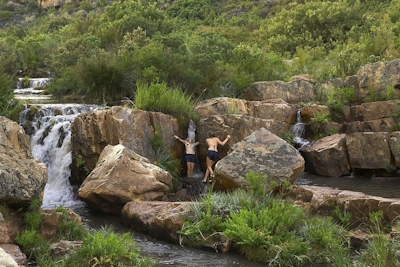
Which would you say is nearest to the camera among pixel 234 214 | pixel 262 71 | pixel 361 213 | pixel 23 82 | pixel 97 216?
pixel 234 214

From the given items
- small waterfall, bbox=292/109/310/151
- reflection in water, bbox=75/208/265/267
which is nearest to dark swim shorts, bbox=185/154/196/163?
small waterfall, bbox=292/109/310/151

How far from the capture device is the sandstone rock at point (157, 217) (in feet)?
27.0

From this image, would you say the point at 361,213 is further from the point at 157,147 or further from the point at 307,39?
the point at 307,39

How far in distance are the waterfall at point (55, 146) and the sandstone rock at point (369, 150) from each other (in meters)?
7.38

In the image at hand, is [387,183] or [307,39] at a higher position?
[307,39]

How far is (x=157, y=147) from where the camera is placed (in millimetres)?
11953

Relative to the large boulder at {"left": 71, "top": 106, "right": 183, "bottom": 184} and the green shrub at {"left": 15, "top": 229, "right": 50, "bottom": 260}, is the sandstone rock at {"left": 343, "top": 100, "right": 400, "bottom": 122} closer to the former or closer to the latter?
the large boulder at {"left": 71, "top": 106, "right": 183, "bottom": 184}

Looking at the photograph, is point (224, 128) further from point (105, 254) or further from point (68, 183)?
point (105, 254)

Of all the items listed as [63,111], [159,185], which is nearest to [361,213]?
[159,185]

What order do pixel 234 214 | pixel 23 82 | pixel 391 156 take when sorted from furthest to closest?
pixel 23 82, pixel 391 156, pixel 234 214

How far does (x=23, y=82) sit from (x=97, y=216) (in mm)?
15844

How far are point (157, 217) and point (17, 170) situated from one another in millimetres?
2700

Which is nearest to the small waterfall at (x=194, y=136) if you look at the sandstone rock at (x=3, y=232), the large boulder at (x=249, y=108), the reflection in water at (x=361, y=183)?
the large boulder at (x=249, y=108)

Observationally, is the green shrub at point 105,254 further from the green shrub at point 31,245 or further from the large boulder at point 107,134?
the large boulder at point 107,134
